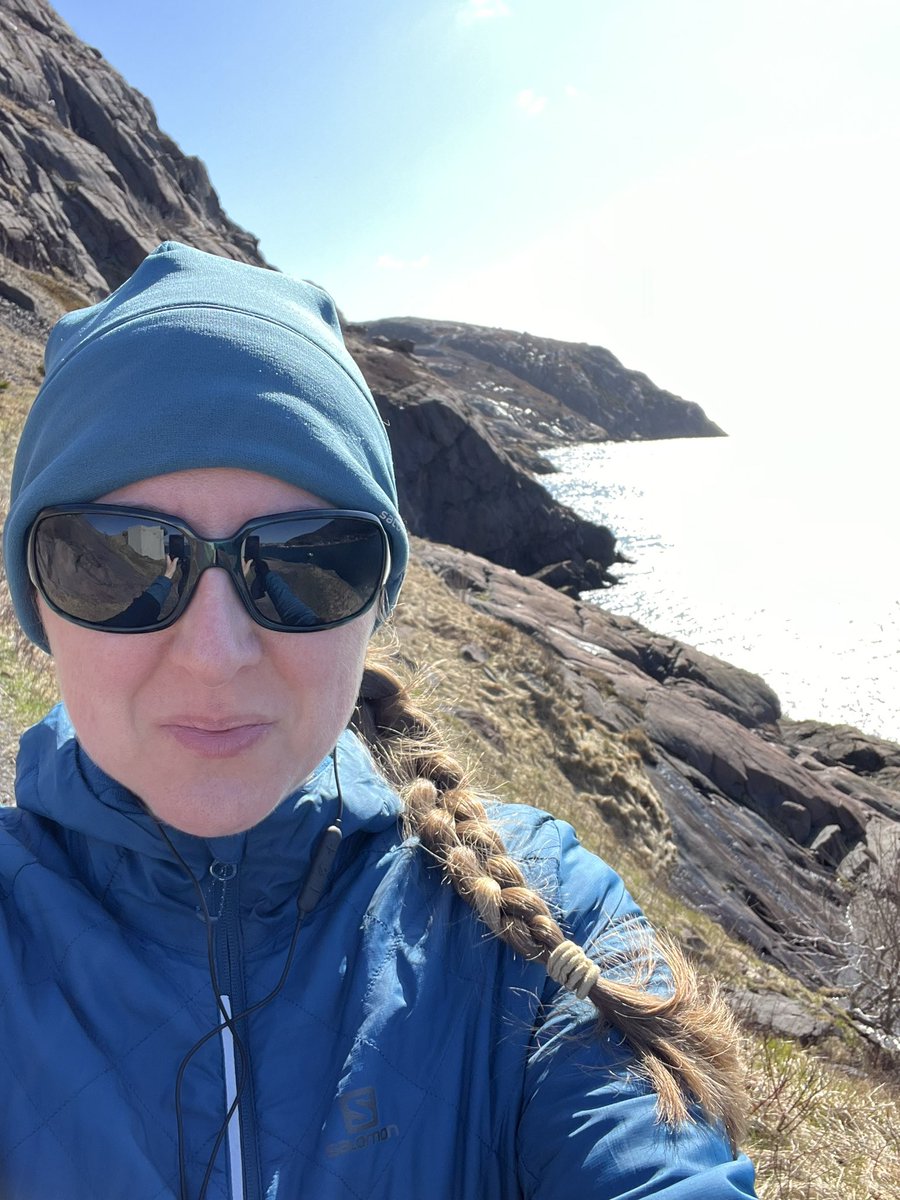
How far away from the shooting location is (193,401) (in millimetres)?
1257

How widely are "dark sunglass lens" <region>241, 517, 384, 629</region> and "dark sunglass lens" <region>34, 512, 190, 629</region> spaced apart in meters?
0.13

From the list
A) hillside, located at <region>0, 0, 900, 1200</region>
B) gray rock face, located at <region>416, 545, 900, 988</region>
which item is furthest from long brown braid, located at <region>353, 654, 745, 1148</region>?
gray rock face, located at <region>416, 545, 900, 988</region>

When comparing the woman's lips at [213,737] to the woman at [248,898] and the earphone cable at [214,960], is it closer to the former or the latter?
the woman at [248,898]

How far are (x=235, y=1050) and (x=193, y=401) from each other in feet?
3.72

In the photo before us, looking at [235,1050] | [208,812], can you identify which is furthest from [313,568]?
[235,1050]

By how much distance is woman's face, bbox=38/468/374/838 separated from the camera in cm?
126

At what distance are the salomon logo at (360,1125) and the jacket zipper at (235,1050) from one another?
0.45ft

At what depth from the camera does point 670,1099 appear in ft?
4.31

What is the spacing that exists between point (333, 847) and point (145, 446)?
846 mm

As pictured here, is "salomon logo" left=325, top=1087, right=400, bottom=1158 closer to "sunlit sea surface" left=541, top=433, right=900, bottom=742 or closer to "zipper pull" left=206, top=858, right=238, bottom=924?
"zipper pull" left=206, top=858, right=238, bottom=924

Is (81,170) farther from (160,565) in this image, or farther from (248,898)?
(248,898)

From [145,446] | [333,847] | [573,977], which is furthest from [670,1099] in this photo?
[145,446]

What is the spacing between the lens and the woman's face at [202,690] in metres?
1.26

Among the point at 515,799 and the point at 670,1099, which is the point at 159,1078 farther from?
the point at 515,799
